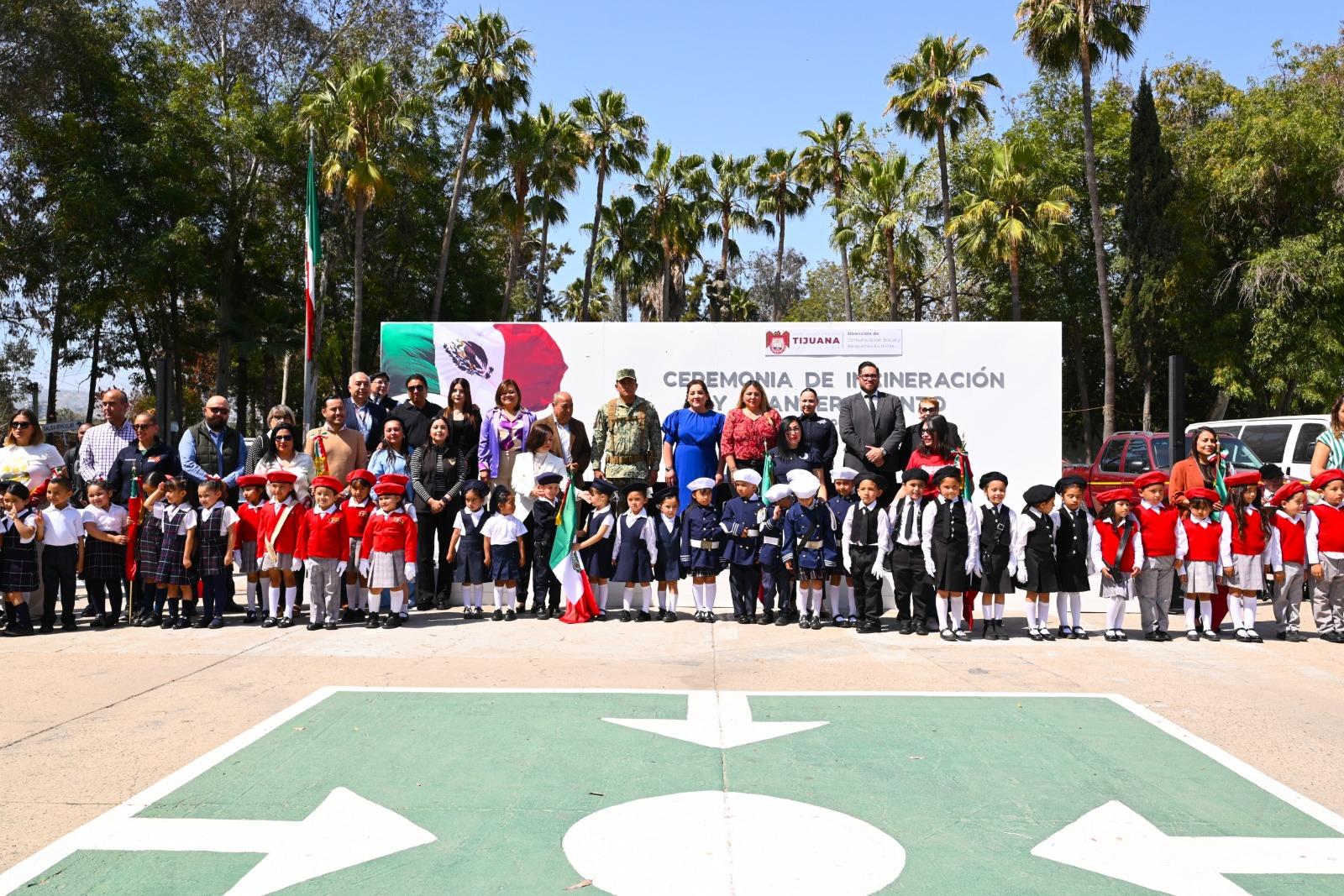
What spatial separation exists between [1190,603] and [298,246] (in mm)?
29521

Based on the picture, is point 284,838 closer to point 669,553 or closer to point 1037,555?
point 669,553

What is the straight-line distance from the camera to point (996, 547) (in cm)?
823

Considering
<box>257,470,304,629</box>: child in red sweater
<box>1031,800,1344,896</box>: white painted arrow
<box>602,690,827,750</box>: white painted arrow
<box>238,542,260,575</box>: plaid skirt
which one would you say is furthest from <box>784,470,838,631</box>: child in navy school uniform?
<box>1031,800,1344,896</box>: white painted arrow

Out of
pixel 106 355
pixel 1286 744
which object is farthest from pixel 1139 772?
pixel 106 355

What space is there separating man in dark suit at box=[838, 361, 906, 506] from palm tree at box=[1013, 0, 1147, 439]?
2041 centimetres

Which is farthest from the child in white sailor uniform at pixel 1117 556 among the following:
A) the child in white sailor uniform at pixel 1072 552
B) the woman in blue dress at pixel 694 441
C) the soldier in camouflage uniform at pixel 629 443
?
the soldier in camouflage uniform at pixel 629 443

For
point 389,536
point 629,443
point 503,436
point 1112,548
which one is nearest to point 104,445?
point 389,536

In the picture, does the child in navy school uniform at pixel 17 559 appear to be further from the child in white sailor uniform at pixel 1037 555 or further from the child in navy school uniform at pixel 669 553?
the child in white sailor uniform at pixel 1037 555

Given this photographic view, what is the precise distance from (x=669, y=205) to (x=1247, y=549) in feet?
104

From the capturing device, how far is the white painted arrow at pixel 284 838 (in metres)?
3.50

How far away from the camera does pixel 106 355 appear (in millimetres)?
32469

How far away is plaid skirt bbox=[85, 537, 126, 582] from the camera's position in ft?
28.6

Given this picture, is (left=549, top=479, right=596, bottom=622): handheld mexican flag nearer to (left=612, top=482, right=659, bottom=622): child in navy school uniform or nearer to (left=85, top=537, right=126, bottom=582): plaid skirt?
(left=612, top=482, right=659, bottom=622): child in navy school uniform

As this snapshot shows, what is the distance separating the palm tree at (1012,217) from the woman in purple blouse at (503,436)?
2317cm
